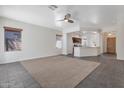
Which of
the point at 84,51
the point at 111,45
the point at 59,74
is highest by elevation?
the point at 111,45

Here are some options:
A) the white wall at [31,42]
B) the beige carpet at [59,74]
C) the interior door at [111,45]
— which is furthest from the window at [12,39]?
the interior door at [111,45]

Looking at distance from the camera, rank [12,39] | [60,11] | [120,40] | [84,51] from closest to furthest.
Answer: [60,11] → [12,39] → [120,40] → [84,51]

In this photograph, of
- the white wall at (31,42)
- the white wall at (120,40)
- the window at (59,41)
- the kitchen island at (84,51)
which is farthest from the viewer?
the window at (59,41)

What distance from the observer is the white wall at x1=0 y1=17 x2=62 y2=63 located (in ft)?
19.8

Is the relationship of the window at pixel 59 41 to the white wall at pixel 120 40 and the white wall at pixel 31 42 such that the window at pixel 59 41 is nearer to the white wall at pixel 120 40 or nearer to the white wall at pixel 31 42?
the white wall at pixel 31 42

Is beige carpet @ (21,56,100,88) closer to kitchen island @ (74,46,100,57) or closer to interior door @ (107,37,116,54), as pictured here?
kitchen island @ (74,46,100,57)

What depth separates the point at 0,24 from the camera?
5.82m

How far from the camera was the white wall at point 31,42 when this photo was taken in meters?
6.05

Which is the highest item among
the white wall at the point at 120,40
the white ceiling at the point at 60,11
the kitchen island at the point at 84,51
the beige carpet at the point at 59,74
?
the white ceiling at the point at 60,11

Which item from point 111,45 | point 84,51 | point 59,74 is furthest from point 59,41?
point 59,74

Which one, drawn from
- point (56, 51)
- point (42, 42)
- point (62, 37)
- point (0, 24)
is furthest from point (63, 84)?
point (62, 37)

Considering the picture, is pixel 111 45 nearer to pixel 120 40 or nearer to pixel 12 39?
pixel 120 40

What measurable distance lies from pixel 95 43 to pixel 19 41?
25.2ft

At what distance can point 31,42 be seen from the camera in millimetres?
7520
